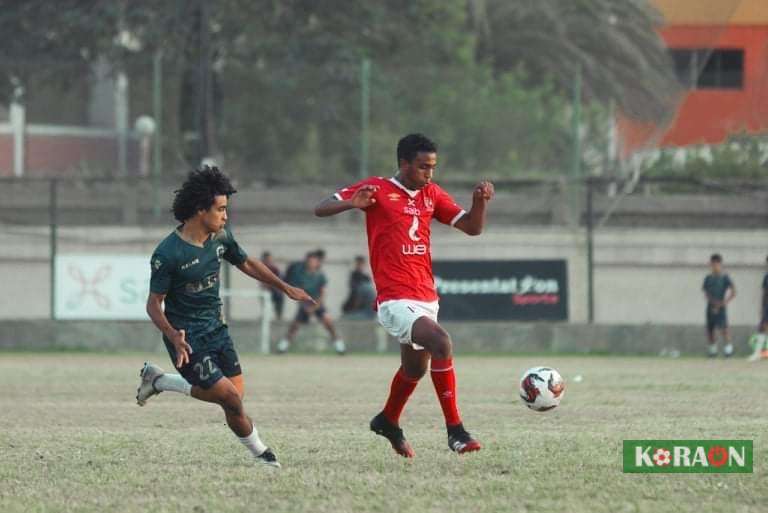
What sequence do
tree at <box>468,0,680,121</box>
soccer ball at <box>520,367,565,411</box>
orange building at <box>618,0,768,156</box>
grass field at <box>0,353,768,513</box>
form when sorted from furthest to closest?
tree at <box>468,0,680,121</box> < orange building at <box>618,0,768,156</box> < soccer ball at <box>520,367,565,411</box> < grass field at <box>0,353,768,513</box>

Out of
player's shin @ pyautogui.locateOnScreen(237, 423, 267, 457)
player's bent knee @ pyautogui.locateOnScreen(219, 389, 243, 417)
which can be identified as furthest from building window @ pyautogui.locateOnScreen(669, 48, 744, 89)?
player's bent knee @ pyautogui.locateOnScreen(219, 389, 243, 417)

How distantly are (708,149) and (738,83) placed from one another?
4.27 metres

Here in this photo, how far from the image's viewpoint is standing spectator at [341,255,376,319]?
27922 millimetres

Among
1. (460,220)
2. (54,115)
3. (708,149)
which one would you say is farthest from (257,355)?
(54,115)

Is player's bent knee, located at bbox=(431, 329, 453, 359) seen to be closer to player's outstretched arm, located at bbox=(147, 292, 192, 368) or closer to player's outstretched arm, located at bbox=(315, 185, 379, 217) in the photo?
Answer: player's outstretched arm, located at bbox=(315, 185, 379, 217)

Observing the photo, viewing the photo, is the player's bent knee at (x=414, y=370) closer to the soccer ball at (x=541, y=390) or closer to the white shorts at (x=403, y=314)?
the white shorts at (x=403, y=314)

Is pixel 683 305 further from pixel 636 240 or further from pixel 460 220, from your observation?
pixel 460 220

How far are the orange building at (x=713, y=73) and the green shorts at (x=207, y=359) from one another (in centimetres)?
2453

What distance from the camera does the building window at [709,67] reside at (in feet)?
118

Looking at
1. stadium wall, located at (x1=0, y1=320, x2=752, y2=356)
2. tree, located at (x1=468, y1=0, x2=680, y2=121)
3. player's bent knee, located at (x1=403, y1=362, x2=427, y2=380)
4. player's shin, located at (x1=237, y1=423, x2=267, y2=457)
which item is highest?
tree, located at (x1=468, y1=0, x2=680, y2=121)

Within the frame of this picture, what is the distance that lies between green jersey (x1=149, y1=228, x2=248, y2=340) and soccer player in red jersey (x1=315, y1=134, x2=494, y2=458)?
846mm

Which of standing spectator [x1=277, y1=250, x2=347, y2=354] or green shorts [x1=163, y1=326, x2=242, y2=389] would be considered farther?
standing spectator [x1=277, y1=250, x2=347, y2=354]

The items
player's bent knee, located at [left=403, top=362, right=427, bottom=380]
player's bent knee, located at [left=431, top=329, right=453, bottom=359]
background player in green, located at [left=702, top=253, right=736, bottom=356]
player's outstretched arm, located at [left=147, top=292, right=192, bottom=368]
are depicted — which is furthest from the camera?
background player in green, located at [left=702, top=253, right=736, bottom=356]

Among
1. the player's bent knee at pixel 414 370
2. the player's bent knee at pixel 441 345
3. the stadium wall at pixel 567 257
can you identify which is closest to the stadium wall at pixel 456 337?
the stadium wall at pixel 567 257
